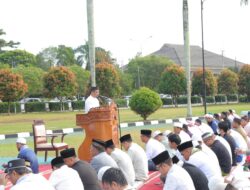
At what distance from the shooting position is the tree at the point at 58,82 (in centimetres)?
4553

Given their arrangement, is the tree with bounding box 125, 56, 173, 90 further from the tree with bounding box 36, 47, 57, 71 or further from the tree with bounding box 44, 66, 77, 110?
the tree with bounding box 44, 66, 77, 110

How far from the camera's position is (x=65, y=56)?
3332 inches

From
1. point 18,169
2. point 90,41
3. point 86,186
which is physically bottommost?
point 86,186

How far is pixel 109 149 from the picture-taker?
8.52 metres

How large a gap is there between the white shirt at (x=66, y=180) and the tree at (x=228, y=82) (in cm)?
5188

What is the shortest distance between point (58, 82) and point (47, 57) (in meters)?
43.9

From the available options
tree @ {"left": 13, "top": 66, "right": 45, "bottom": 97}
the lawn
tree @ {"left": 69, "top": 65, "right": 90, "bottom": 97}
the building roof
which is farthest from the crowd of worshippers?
the building roof

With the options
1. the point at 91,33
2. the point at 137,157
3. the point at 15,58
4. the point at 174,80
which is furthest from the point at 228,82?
the point at 137,157

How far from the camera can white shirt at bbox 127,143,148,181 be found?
9.88 metres

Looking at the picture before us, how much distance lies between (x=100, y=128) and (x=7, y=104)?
38100mm

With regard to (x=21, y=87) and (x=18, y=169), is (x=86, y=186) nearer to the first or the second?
(x=18, y=169)

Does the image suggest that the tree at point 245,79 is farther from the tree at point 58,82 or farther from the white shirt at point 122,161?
the white shirt at point 122,161

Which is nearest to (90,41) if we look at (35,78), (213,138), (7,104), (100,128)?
(100,128)

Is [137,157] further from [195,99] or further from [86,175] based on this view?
[195,99]
